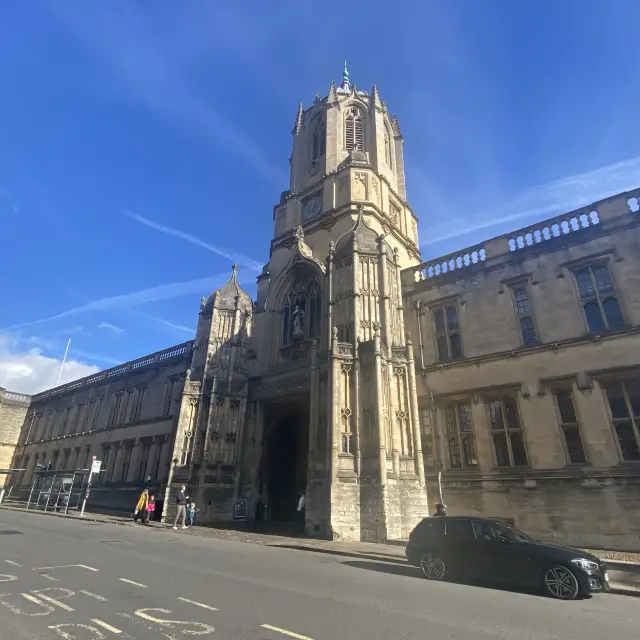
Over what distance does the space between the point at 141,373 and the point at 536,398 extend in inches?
1149

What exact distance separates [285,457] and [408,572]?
15.0m

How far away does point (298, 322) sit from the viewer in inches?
931

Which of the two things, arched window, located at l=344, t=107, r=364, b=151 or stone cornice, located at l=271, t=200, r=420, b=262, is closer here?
stone cornice, located at l=271, t=200, r=420, b=262

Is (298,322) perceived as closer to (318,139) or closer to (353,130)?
(318,139)

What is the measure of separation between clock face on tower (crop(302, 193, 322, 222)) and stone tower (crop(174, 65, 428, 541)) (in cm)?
11

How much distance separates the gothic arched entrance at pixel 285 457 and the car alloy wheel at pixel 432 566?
1259 centimetres

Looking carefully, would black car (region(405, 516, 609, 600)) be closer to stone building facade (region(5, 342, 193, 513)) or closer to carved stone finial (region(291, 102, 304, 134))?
stone building facade (region(5, 342, 193, 513))

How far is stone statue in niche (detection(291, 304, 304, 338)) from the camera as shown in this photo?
76.4 ft

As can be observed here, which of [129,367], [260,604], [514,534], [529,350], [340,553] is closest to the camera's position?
[260,604]

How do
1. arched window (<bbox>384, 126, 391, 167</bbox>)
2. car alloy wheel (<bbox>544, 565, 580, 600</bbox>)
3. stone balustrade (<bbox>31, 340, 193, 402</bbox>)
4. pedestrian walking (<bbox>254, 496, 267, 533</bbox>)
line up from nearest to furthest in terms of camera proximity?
car alloy wheel (<bbox>544, 565, 580, 600</bbox>), pedestrian walking (<bbox>254, 496, 267, 533</bbox>), arched window (<bbox>384, 126, 391, 167</bbox>), stone balustrade (<bbox>31, 340, 193, 402</bbox>)

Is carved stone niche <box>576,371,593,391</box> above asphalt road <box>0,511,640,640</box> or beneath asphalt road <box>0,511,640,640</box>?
above

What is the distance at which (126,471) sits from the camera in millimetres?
30344

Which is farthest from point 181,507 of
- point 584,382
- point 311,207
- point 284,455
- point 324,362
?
point 311,207

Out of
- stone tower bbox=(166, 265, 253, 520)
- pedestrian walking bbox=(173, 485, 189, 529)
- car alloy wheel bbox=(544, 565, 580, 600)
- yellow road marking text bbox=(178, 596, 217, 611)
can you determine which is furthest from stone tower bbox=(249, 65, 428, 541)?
yellow road marking text bbox=(178, 596, 217, 611)
